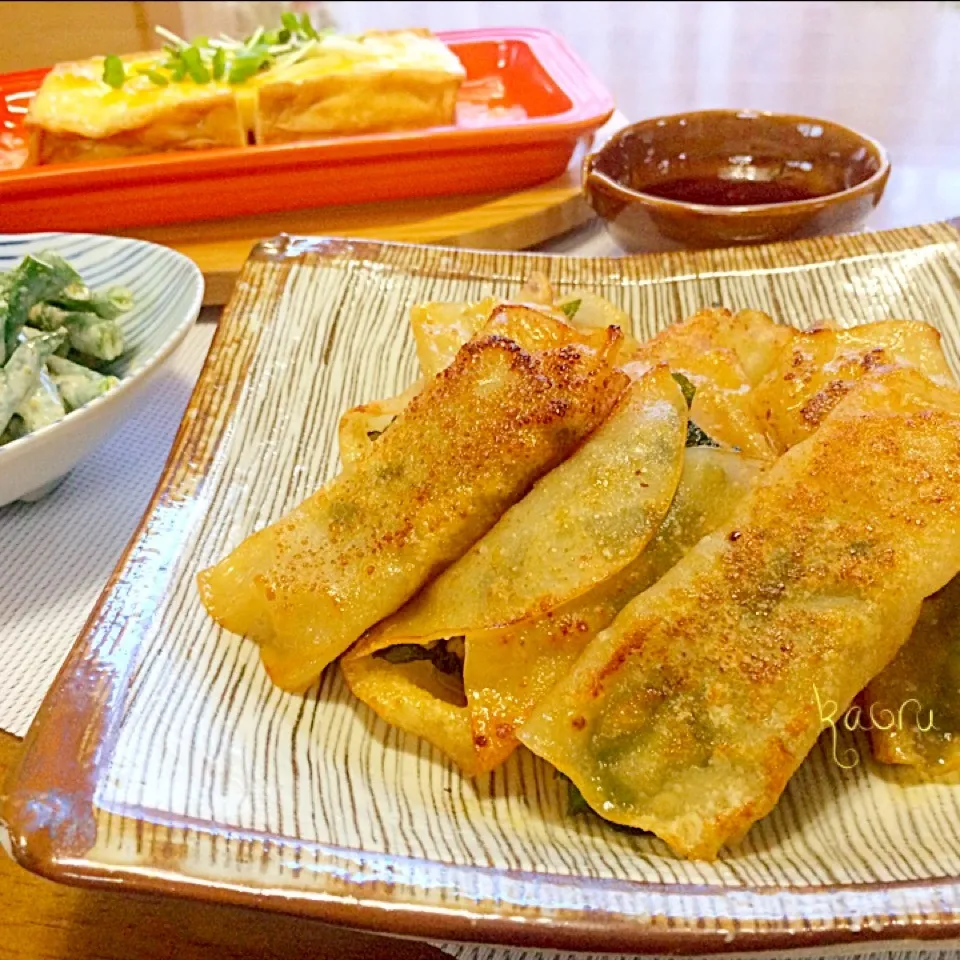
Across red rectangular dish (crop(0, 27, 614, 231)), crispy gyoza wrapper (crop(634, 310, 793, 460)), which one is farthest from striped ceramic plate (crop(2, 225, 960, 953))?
red rectangular dish (crop(0, 27, 614, 231))

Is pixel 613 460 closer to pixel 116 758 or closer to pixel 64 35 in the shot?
pixel 116 758

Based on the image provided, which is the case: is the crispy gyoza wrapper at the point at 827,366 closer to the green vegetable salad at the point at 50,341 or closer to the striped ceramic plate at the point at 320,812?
the striped ceramic plate at the point at 320,812

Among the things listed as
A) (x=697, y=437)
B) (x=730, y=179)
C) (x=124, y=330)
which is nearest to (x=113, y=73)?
(x=124, y=330)

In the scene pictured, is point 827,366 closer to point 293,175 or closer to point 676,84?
point 293,175

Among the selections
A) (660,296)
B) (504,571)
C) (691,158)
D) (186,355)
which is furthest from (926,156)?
(504,571)

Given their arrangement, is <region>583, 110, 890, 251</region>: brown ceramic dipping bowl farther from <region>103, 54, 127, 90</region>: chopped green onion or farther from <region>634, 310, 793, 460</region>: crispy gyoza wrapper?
<region>103, 54, 127, 90</region>: chopped green onion

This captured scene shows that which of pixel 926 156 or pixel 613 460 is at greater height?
pixel 613 460

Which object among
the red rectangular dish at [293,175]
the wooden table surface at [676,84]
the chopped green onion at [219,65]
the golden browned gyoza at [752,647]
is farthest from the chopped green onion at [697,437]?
the chopped green onion at [219,65]

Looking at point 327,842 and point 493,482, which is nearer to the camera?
point 327,842
